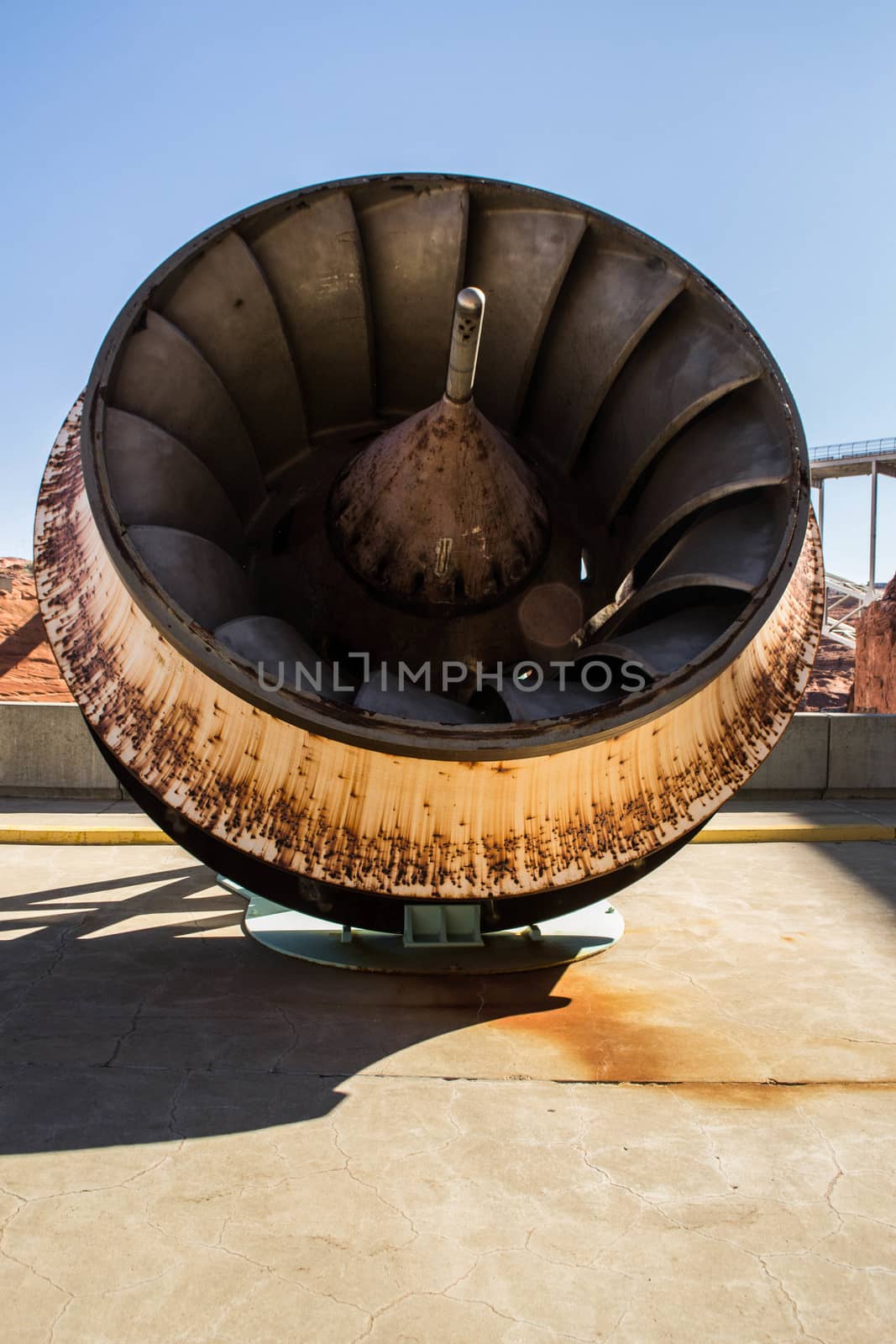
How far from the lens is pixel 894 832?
7.05 m

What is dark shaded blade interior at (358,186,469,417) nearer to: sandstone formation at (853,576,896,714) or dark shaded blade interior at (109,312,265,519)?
dark shaded blade interior at (109,312,265,519)

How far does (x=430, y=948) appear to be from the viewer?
412 centimetres

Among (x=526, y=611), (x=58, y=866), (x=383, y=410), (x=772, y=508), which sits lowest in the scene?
(x=58, y=866)

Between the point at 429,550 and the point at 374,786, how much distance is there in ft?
3.55

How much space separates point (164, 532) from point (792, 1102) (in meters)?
2.43

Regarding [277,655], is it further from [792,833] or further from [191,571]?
[792,833]

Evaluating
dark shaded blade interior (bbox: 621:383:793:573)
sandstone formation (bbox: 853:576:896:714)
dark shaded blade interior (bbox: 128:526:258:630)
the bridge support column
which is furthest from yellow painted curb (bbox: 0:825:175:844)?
the bridge support column

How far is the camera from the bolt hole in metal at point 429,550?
2736 millimetres

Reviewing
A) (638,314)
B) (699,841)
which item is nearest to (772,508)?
(638,314)

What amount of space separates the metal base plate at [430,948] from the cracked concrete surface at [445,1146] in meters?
0.10

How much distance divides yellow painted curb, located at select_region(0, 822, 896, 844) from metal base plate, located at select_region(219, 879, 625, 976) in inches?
77.8

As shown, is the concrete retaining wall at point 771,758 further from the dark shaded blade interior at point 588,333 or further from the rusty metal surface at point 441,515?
the rusty metal surface at point 441,515

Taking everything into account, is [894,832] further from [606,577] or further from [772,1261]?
[772,1261]

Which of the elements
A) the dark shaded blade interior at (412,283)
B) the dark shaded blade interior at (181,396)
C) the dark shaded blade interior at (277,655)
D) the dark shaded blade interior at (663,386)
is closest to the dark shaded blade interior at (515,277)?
the dark shaded blade interior at (412,283)
